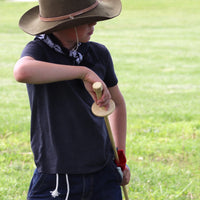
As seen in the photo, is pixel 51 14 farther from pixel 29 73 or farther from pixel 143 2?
pixel 143 2

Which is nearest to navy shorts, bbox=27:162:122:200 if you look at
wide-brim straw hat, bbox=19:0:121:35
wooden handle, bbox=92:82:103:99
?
wooden handle, bbox=92:82:103:99

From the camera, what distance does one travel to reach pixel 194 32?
66.3 feet

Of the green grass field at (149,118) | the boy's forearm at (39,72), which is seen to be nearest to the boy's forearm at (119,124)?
the boy's forearm at (39,72)

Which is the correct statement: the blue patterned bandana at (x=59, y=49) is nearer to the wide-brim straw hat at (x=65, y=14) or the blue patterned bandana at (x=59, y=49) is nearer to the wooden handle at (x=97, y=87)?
the wide-brim straw hat at (x=65, y=14)

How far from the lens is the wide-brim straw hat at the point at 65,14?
7.99ft

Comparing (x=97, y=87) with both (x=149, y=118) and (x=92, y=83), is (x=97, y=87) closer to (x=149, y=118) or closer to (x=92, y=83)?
(x=92, y=83)

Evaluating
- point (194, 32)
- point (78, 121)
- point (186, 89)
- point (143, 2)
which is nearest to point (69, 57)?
point (78, 121)

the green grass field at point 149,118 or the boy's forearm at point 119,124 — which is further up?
the boy's forearm at point 119,124

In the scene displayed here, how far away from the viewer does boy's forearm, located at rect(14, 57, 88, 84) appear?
222cm

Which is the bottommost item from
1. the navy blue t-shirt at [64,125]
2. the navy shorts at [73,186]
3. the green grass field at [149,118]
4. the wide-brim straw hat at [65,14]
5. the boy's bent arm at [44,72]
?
the green grass field at [149,118]

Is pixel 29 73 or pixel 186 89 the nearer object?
pixel 29 73

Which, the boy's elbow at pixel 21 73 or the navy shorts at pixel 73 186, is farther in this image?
the navy shorts at pixel 73 186

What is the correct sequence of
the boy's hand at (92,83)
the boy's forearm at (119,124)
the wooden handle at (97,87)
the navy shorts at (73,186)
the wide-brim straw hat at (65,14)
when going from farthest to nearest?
the boy's forearm at (119,124)
the navy shorts at (73,186)
the wide-brim straw hat at (65,14)
the boy's hand at (92,83)
the wooden handle at (97,87)

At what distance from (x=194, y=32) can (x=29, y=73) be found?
61.4 ft
